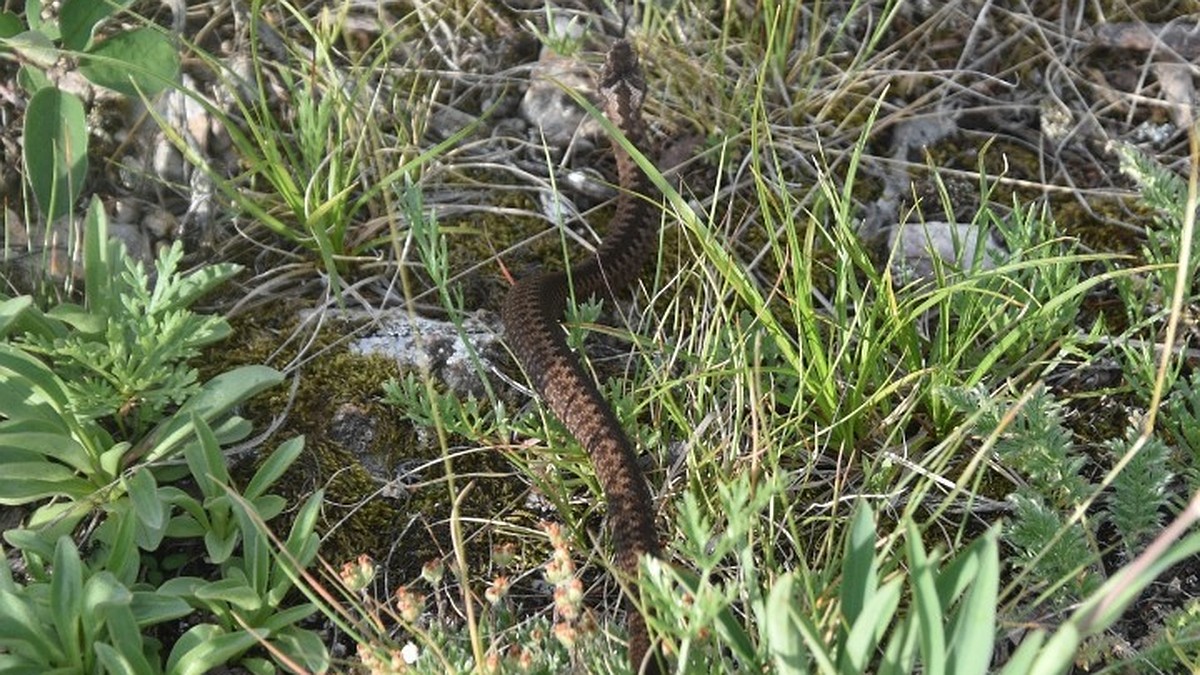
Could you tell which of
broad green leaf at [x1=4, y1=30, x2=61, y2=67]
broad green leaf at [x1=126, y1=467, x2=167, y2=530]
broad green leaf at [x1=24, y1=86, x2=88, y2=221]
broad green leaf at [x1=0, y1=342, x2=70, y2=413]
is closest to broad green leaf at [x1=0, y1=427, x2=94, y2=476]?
broad green leaf at [x1=0, y1=342, x2=70, y2=413]

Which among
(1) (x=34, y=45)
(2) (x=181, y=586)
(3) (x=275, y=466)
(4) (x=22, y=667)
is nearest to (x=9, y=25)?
(1) (x=34, y=45)

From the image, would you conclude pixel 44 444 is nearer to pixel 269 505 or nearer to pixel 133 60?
pixel 269 505

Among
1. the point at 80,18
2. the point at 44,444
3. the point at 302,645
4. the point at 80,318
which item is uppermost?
the point at 80,18

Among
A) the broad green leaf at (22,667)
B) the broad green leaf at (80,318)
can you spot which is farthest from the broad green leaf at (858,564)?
the broad green leaf at (80,318)

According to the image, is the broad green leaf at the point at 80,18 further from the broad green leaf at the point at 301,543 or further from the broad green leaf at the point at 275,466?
the broad green leaf at the point at 301,543

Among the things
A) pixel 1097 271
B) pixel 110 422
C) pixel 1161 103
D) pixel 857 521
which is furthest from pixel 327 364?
pixel 1161 103

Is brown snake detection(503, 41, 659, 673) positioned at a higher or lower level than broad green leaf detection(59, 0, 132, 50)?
lower

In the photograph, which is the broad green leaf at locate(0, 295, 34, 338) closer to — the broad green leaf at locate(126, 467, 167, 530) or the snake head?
the broad green leaf at locate(126, 467, 167, 530)
